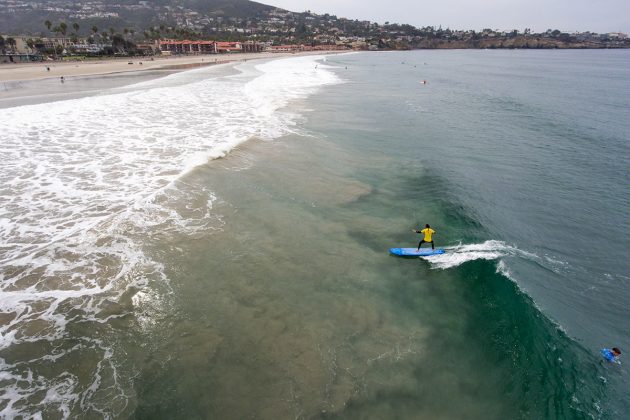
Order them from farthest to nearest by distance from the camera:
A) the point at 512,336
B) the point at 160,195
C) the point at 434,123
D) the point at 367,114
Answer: the point at 367,114 < the point at 434,123 < the point at 160,195 < the point at 512,336

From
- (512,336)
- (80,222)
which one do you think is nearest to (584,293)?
(512,336)

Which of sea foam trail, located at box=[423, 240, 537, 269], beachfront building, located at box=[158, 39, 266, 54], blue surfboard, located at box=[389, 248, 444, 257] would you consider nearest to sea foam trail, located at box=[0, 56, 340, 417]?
blue surfboard, located at box=[389, 248, 444, 257]

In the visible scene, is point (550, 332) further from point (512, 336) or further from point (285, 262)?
point (285, 262)

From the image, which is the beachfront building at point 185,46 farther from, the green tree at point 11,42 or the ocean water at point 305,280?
the ocean water at point 305,280

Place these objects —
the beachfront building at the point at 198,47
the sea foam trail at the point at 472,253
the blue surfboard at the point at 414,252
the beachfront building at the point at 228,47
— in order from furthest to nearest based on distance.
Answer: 1. the beachfront building at the point at 228,47
2. the beachfront building at the point at 198,47
3. the blue surfboard at the point at 414,252
4. the sea foam trail at the point at 472,253

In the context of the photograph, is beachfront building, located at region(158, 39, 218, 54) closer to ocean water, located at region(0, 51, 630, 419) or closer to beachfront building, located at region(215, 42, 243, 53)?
beachfront building, located at region(215, 42, 243, 53)

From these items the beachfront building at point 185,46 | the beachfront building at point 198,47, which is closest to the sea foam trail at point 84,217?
the beachfront building at point 198,47
